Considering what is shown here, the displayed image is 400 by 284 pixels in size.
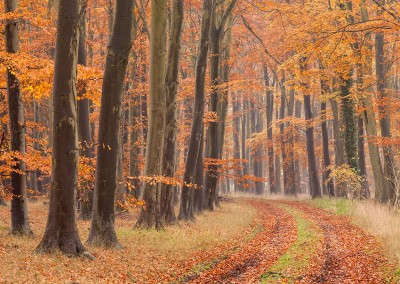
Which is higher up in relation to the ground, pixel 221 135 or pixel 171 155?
pixel 221 135

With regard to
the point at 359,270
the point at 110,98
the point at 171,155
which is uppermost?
the point at 110,98

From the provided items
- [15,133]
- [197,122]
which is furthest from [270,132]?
Result: [15,133]

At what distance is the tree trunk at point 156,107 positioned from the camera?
1586 centimetres

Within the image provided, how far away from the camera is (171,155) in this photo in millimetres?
17734

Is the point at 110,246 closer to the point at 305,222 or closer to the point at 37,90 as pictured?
the point at 37,90

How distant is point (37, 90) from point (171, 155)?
637 cm

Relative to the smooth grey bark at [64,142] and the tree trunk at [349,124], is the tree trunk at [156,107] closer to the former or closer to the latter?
the smooth grey bark at [64,142]

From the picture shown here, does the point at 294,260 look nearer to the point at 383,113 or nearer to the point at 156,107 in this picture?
the point at 156,107

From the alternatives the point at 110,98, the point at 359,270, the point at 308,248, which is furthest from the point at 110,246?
the point at 359,270

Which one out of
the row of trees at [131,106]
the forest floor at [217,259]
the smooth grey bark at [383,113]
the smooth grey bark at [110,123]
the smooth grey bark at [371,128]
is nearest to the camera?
the forest floor at [217,259]

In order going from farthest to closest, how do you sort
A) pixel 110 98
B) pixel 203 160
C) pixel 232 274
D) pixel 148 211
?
pixel 203 160 → pixel 148 211 → pixel 110 98 → pixel 232 274

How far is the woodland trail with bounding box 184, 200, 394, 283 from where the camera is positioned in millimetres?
9328

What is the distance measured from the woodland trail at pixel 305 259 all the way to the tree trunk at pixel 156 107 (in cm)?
365

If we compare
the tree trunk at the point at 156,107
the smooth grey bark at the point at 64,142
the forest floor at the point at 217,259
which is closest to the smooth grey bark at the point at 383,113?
the forest floor at the point at 217,259
